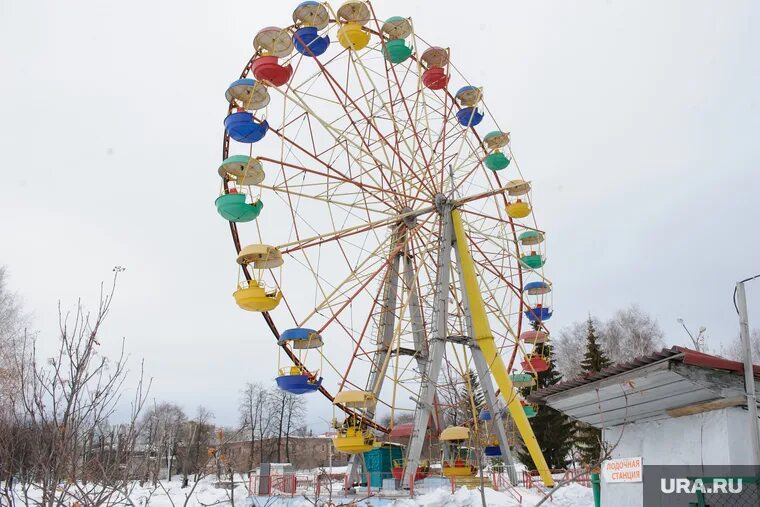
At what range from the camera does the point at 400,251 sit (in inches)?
901

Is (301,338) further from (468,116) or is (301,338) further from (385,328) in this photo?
(468,116)

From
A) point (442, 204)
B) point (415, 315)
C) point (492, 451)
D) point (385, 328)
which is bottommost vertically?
point (492, 451)

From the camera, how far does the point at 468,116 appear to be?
2428 cm

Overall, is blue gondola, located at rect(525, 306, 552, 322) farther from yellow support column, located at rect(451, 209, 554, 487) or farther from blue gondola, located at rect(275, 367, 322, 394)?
blue gondola, located at rect(275, 367, 322, 394)

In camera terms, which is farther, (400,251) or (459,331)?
(400,251)

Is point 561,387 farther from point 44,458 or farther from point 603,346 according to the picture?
point 603,346

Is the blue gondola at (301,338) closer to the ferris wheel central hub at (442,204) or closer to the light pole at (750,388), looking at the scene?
the ferris wheel central hub at (442,204)

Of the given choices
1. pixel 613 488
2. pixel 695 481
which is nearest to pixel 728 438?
pixel 695 481

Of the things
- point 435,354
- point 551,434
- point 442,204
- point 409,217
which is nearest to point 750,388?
point 435,354

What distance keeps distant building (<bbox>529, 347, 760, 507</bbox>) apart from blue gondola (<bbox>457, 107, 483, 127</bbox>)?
647 inches

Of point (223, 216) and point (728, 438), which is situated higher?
point (223, 216)

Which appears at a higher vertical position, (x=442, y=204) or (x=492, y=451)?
(x=442, y=204)

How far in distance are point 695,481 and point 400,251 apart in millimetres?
16351

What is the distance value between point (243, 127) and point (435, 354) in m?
8.95
